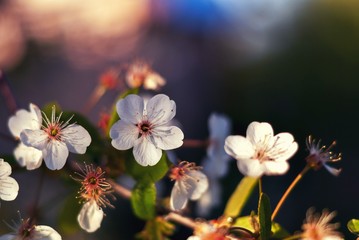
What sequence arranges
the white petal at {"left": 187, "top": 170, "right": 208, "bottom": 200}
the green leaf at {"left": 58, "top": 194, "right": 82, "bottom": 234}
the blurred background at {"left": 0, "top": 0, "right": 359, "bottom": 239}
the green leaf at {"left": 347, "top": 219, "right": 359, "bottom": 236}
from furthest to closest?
1. the blurred background at {"left": 0, "top": 0, "right": 359, "bottom": 239}
2. the green leaf at {"left": 58, "top": 194, "right": 82, "bottom": 234}
3. the white petal at {"left": 187, "top": 170, "right": 208, "bottom": 200}
4. the green leaf at {"left": 347, "top": 219, "right": 359, "bottom": 236}

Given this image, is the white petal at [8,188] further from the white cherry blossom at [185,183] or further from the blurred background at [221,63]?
the blurred background at [221,63]

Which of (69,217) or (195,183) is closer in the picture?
(195,183)

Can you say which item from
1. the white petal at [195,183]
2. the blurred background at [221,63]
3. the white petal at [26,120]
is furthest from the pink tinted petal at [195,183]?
the blurred background at [221,63]

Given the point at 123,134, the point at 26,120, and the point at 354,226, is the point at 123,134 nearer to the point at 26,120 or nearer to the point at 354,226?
the point at 26,120

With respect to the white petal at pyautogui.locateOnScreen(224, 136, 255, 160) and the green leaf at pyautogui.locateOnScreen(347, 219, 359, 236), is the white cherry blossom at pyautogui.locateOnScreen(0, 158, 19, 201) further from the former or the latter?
the green leaf at pyautogui.locateOnScreen(347, 219, 359, 236)

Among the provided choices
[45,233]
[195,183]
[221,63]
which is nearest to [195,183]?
[195,183]

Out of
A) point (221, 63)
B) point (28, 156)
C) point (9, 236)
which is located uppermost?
point (221, 63)

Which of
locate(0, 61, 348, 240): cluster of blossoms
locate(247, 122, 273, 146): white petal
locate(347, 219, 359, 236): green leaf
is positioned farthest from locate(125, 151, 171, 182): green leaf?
locate(347, 219, 359, 236): green leaf
